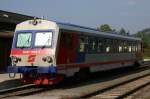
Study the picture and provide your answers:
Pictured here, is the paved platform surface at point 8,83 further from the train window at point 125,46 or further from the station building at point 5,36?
the train window at point 125,46

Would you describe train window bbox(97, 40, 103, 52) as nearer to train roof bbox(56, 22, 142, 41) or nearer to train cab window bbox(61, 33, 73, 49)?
train roof bbox(56, 22, 142, 41)

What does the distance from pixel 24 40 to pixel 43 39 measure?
107 centimetres

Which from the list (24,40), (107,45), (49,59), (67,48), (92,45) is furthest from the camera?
(107,45)

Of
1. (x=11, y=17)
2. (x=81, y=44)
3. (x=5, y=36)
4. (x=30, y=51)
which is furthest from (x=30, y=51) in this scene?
(x=11, y=17)

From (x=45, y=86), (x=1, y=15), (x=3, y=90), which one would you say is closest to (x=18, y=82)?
(x=45, y=86)

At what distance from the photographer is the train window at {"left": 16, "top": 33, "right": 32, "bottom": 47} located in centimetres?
1778

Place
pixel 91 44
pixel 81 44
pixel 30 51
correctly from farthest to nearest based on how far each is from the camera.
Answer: pixel 91 44 → pixel 81 44 → pixel 30 51

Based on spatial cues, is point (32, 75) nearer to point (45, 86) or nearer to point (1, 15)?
point (45, 86)

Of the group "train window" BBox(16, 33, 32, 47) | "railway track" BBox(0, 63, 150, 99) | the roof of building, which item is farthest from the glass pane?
the roof of building

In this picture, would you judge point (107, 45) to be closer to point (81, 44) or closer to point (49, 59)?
point (81, 44)

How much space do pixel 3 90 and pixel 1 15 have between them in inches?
373

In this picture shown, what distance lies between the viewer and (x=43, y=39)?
17359mm

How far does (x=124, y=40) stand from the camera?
2689 centimetres

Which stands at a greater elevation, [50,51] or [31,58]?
[50,51]
